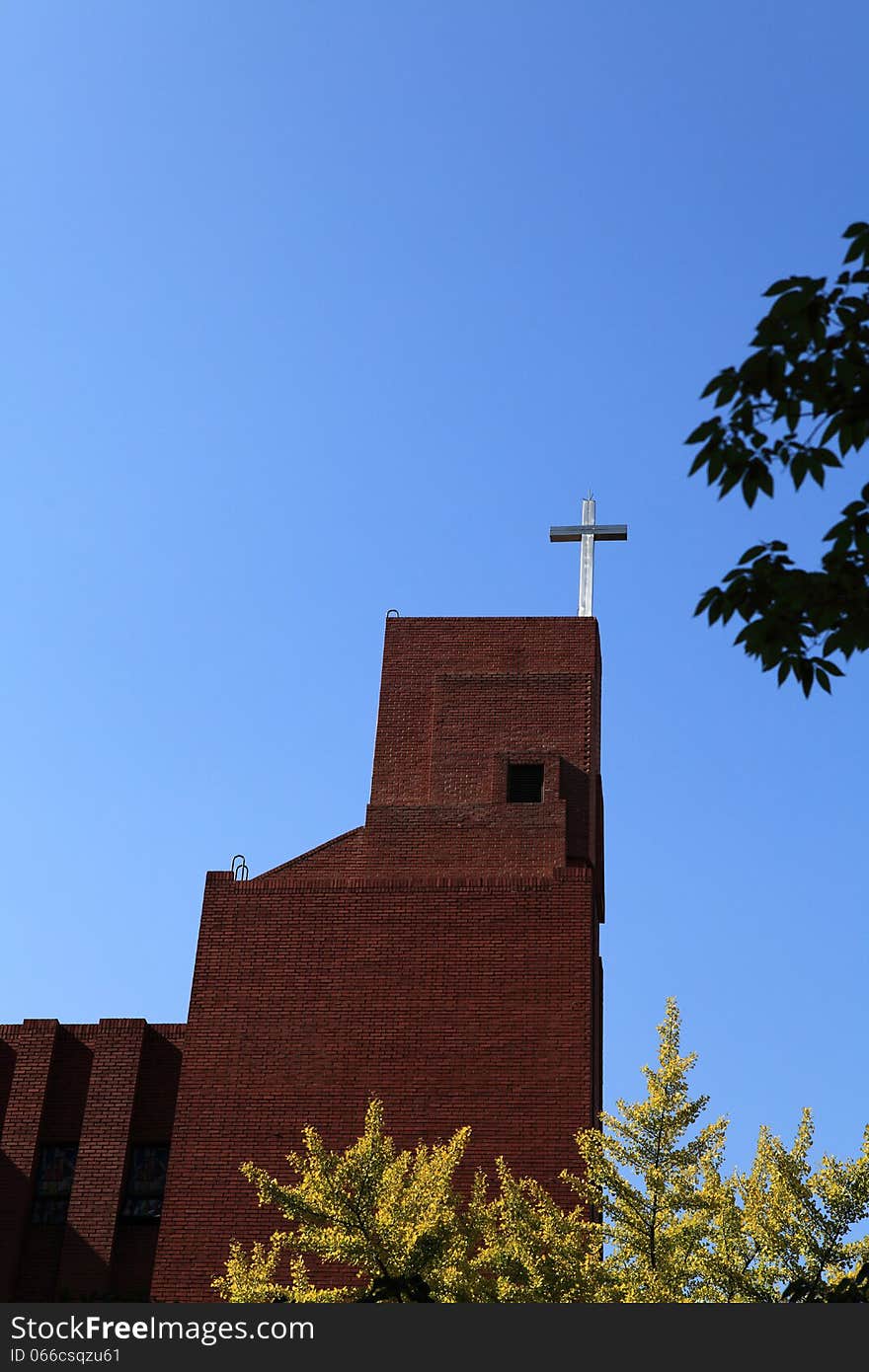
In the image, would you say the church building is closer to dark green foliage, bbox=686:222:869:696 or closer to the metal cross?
the metal cross

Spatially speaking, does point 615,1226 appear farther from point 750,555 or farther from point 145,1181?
point 750,555

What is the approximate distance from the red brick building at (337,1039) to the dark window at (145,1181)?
4 centimetres

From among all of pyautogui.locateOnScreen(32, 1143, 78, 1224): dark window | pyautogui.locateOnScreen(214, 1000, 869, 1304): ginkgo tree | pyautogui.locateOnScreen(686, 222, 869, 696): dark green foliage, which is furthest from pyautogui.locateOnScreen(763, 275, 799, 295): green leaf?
pyautogui.locateOnScreen(32, 1143, 78, 1224): dark window

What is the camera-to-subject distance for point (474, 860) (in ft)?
104

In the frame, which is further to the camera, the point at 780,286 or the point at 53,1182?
the point at 53,1182

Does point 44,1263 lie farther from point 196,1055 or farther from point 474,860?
point 474,860

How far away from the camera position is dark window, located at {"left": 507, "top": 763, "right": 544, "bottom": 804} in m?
33.3

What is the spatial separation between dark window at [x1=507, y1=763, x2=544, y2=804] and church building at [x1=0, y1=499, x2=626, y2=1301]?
0.21 ft

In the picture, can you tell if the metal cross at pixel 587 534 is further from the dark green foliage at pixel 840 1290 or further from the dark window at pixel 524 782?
the dark green foliage at pixel 840 1290

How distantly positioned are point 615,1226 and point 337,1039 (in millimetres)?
8618

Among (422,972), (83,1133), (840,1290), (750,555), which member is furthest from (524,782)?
(750,555)

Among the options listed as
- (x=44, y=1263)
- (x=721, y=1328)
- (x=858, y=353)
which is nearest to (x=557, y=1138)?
(x=44, y=1263)

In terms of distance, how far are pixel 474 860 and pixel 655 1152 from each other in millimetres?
9666

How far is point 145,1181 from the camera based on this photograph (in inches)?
1174
